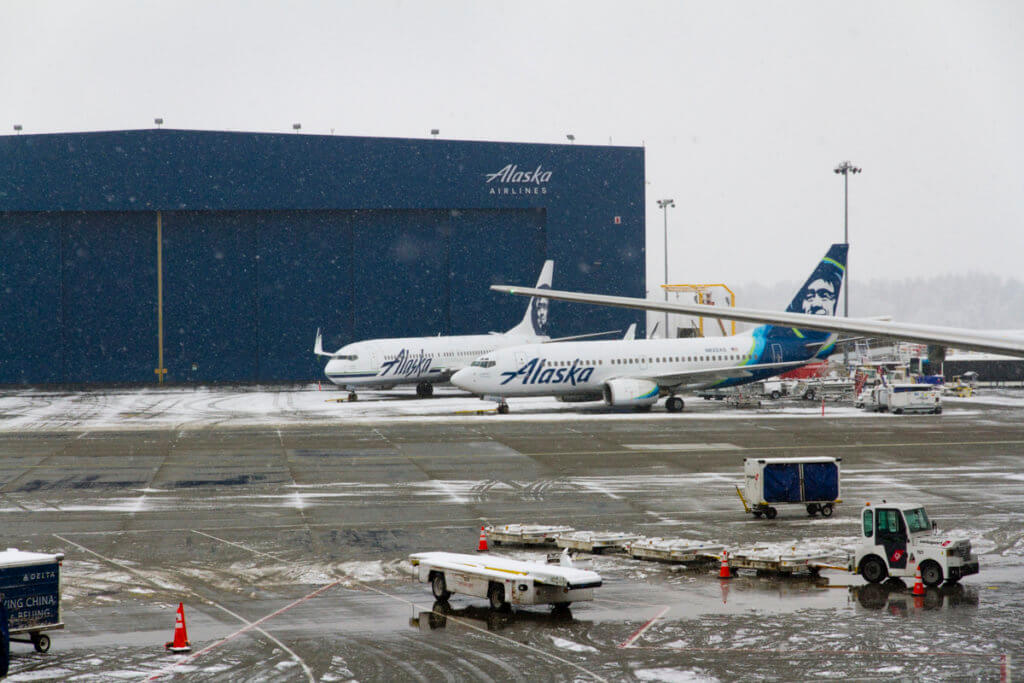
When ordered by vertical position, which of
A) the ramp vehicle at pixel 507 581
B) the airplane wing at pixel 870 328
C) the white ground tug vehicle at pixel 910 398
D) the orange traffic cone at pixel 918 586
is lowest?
the orange traffic cone at pixel 918 586

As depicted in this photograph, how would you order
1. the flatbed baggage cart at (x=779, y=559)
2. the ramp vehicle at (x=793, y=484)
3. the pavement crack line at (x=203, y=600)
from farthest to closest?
the ramp vehicle at (x=793, y=484)
the flatbed baggage cart at (x=779, y=559)
the pavement crack line at (x=203, y=600)

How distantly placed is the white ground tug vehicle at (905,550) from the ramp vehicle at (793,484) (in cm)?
675

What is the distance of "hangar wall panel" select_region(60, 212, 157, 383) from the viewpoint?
9012cm

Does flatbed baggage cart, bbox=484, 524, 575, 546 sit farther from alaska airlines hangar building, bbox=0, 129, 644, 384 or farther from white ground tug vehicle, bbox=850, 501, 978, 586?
alaska airlines hangar building, bbox=0, 129, 644, 384

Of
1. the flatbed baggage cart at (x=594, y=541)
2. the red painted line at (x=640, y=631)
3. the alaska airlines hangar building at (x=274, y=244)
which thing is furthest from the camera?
the alaska airlines hangar building at (x=274, y=244)

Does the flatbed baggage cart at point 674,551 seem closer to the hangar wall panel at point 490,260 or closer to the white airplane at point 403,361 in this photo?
the white airplane at point 403,361

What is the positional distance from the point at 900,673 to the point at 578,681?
4443 millimetres

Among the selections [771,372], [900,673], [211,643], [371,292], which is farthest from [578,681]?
[371,292]

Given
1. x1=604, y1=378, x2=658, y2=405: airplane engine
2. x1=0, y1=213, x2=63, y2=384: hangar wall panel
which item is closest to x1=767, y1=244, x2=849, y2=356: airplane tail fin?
x1=604, y1=378, x2=658, y2=405: airplane engine

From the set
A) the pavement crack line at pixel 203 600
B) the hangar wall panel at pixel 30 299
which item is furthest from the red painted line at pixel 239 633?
the hangar wall panel at pixel 30 299

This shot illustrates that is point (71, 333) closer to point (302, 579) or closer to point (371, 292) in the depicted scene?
point (371, 292)

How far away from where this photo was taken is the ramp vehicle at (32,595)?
16141 millimetres

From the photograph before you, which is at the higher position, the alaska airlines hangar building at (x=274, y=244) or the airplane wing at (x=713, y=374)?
the alaska airlines hangar building at (x=274, y=244)

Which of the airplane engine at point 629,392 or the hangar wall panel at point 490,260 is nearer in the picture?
the airplane engine at point 629,392
